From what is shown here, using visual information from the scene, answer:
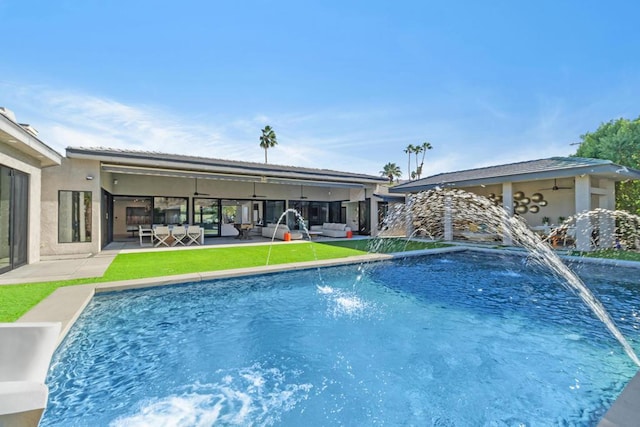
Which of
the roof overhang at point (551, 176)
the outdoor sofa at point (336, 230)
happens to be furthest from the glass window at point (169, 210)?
the roof overhang at point (551, 176)

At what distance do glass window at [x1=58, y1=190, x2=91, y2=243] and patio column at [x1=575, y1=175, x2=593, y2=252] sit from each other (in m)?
21.3

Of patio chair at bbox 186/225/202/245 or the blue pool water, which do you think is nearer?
the blue pool water

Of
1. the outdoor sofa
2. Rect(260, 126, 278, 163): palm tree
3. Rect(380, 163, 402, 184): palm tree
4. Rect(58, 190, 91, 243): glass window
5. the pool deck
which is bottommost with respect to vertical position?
the pool deck

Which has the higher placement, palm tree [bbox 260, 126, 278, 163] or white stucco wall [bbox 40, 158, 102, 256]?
palm tree [bbox 260, 126, 278, 163]

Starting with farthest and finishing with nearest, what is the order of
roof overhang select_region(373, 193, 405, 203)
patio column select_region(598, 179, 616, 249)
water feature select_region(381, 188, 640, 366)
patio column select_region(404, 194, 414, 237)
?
roof overhang select_region(373, 193, 405, 203)
patio column select_region(404, 194, 414, 237)
patio column select_region(598, 179, 616, 249)
water feature select_region(381, 188, 640, 366)

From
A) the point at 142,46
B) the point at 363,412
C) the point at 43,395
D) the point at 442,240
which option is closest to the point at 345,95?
the point at 142,46

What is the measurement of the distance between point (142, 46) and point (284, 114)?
25.2 feet

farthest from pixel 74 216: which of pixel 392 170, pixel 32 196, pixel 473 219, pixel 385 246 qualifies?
pixel 392 170

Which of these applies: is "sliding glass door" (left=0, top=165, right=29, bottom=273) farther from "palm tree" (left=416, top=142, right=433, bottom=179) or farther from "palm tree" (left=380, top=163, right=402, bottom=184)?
"palm tree" (left=416, top=142, right=433, bottom=179)

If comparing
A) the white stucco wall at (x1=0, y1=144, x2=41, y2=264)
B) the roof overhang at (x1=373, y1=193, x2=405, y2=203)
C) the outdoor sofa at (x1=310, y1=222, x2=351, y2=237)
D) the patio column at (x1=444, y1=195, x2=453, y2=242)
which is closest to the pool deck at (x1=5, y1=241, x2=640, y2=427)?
the white stucco wall at (x1=0, y1=144, x2=41, y2=264)

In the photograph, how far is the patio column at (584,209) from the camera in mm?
12844

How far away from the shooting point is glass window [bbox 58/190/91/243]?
11.7 metres

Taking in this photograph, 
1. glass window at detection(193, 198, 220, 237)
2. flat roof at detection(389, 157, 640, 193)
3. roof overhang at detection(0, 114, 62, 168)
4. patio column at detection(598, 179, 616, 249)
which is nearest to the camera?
roof overhang at detection(0, 114, 62, 168)

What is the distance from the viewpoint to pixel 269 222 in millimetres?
21359
